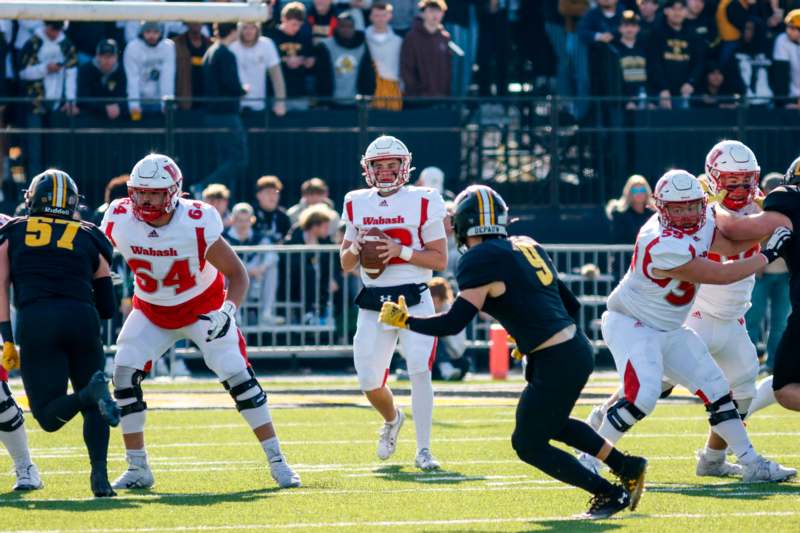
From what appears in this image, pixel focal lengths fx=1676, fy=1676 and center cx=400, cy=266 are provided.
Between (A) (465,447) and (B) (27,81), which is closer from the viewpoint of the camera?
(A) (465,447)

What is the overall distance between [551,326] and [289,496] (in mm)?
1727

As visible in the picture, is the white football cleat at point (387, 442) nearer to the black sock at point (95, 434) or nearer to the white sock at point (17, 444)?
the black sock at point (95, 434)

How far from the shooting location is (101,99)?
16281 mm

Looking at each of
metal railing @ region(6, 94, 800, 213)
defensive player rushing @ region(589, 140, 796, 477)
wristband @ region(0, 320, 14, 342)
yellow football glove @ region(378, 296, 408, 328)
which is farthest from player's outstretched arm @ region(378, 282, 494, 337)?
metal railing @ region(6, 94, 800, 213)

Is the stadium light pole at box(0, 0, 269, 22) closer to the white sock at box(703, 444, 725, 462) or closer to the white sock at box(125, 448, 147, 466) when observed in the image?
the white sock at box(125, 448, 147, 466)

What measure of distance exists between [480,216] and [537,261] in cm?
34

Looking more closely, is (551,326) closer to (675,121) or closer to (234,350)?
(234,350)

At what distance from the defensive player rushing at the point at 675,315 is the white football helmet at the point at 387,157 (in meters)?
1.80

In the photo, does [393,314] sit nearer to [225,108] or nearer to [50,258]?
[50,258]

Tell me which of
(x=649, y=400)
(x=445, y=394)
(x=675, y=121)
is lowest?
(x=445, y=394)

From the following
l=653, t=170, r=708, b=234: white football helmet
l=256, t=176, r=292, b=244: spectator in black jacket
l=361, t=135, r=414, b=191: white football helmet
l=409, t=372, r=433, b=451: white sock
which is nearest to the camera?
l=653, t=170, r=708, b=234: white football helmet

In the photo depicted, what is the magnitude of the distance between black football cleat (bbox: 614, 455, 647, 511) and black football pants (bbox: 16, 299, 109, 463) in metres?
2.65

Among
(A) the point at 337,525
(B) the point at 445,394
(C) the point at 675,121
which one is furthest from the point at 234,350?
(C) the point at 675,121

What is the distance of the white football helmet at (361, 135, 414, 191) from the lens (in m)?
10.0
